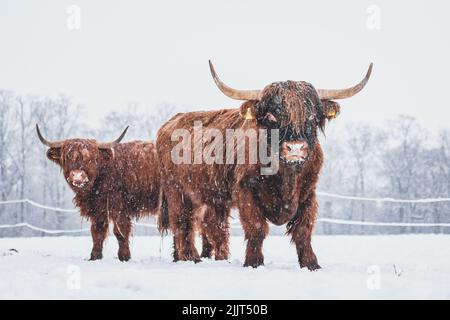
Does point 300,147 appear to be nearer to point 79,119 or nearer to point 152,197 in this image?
point 152,197

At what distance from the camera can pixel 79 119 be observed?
34.7m

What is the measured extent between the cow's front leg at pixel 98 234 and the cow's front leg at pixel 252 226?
2.63 m

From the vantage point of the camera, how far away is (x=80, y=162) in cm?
774

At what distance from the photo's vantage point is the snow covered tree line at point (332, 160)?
106 feet

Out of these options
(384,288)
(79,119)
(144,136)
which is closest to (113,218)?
(384,288)

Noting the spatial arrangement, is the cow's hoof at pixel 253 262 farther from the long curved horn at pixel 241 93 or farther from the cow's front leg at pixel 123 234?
the cow's front leg at pixel 123 234

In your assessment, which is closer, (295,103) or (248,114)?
(295,103)

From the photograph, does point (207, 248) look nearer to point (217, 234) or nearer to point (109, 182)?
point (217, 234)

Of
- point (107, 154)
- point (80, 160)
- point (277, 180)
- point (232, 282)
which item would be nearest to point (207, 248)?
point (107, 154)

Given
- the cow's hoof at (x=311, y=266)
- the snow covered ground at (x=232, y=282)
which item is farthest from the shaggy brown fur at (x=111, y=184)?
the cow's hoof at (x=311, y=266)

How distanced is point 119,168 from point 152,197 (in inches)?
23.6

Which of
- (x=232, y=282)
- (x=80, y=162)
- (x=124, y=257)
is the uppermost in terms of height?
(x=80, y=162)

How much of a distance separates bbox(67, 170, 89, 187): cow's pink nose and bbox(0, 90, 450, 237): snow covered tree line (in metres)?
23.3

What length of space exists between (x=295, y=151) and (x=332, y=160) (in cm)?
3346
